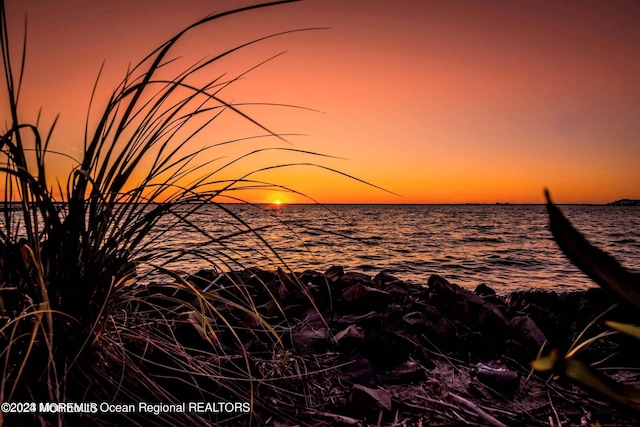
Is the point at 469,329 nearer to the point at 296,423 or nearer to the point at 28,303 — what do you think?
the point at 296,423

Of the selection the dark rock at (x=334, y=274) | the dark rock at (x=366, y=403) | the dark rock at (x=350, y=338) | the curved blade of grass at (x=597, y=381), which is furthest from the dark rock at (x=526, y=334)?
the curved blade of grass at (x=597, y=381)

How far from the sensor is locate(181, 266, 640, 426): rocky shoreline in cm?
135

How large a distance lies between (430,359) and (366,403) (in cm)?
69

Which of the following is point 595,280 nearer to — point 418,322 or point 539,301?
point 418,322

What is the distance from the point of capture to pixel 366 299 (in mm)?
2531

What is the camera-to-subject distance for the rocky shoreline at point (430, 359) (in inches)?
53.2

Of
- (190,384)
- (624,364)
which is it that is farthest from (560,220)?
(624,364)

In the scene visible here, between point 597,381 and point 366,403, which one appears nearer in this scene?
point 597,381

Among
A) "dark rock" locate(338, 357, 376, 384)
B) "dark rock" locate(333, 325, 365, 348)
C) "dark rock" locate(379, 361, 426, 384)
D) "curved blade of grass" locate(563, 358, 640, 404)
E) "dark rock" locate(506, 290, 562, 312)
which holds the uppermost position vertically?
"curved blade of grass" locate(563, 358, 640, 404)

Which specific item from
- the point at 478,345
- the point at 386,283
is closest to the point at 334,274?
the point at 386,283

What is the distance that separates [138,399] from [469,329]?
6.18 feet

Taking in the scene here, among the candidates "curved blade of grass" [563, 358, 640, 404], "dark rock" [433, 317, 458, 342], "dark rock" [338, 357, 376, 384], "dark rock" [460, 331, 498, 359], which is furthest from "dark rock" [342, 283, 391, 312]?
"curved blade of grass" [563, 358, 640, 404]

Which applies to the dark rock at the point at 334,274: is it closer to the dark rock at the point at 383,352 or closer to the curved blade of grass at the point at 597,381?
the dark rock at the point at 383,352

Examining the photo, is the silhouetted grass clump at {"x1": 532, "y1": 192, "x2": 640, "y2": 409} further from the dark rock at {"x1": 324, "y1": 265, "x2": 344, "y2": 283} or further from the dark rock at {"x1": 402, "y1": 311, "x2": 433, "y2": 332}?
the dark rock at {"x1": 324, "y1": 265, "x2": 344, "y2": 283}
